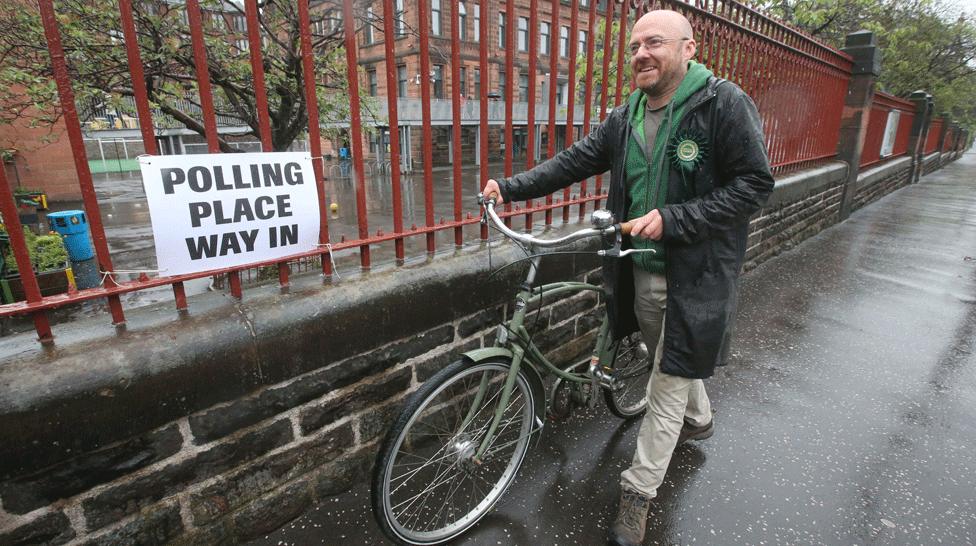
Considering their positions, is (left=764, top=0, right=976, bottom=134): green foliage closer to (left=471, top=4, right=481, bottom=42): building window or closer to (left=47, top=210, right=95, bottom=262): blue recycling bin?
(left=471, top=4, right=481, bottom=42): building window

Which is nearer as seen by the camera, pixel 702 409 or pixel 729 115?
pixel 729 115

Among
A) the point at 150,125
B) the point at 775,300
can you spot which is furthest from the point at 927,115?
the point at 150,125

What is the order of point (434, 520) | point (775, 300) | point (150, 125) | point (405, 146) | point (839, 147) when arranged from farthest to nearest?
point (405, 146) < point (839, 147) < point (775, 300) < point (434, 520) < point (150, 125)

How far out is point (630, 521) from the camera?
2.18 meters

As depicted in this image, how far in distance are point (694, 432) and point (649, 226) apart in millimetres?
1441

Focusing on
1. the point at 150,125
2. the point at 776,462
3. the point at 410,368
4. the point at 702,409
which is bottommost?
the point at 776,462

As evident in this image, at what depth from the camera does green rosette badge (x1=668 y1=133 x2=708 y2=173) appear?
2.03 metres

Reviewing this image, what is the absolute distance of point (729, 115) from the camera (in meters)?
1.95

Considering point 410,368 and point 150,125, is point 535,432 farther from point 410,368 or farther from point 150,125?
point 150,125

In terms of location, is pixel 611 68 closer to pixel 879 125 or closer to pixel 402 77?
pixel 879 125

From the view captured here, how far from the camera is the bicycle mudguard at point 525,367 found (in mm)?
2082

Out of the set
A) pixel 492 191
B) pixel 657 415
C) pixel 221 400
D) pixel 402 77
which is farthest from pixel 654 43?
pixel 402 77

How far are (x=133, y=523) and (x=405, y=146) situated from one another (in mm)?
21693

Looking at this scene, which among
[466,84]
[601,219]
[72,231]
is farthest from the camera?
[466,84]
